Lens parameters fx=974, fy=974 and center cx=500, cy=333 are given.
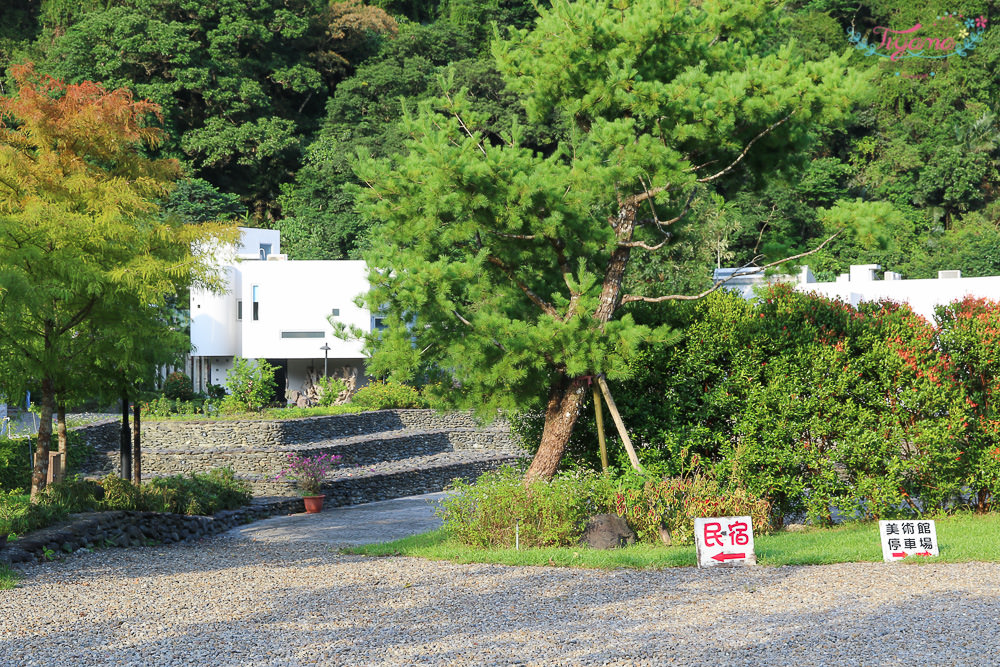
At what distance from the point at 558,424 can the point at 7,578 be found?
243 inches

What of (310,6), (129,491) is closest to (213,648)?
(129,491)

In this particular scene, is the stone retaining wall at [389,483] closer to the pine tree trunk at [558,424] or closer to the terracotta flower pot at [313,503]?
the terracotta flower pot at [313,503]

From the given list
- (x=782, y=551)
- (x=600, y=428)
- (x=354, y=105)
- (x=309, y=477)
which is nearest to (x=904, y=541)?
(x=782, y=551)

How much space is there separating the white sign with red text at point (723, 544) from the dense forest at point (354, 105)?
3290 centimetres

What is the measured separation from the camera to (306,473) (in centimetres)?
1986

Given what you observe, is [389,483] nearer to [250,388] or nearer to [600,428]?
[250,388]

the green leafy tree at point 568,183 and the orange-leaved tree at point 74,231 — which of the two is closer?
the green leafy tree at point 568,183

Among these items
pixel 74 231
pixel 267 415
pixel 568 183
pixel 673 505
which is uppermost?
pixel 568 183

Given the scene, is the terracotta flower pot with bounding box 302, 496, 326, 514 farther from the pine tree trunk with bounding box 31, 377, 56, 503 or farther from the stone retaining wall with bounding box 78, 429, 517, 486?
the pine tree trunk with bounding box 31, 377, 56, 503

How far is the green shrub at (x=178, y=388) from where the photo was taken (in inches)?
1152

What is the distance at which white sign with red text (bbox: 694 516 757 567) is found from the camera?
8898mm

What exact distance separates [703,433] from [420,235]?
163 inches

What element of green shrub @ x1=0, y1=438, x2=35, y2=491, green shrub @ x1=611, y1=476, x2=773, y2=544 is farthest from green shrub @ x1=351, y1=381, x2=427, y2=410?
green shrub @ x1=611, y1=476, x2=773, y2=544

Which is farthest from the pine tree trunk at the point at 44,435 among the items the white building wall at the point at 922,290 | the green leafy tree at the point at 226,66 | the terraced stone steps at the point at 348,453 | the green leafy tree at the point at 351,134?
the green leafy tree at the point at 226,66
